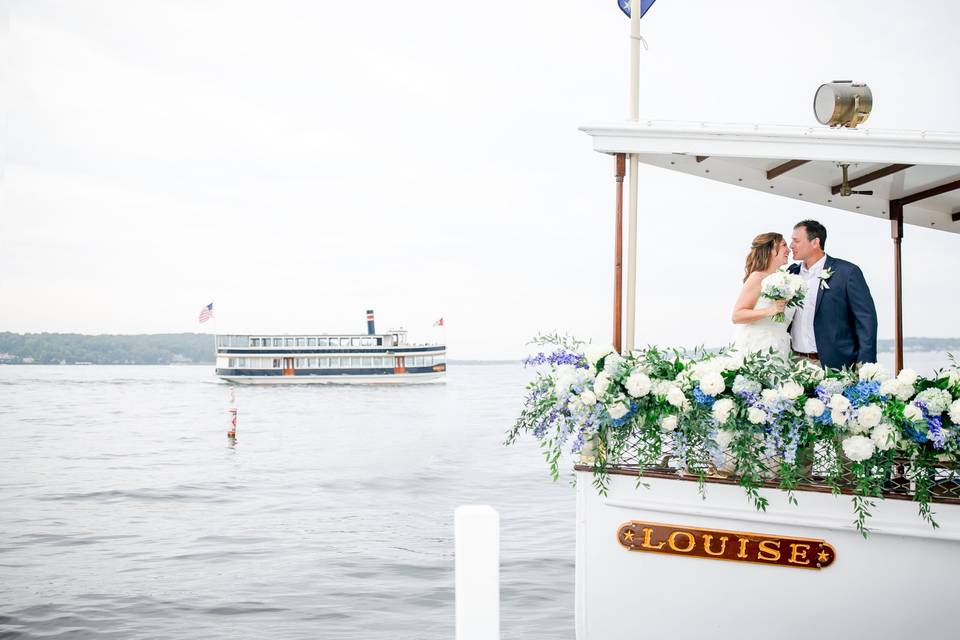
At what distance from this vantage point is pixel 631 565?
4207 mm

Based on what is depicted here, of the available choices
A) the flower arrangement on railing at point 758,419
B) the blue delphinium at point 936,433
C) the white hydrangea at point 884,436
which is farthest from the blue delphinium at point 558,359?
the blue delphinium at point 936,433

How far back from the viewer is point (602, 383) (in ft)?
13.6

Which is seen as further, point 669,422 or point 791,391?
point 669,422

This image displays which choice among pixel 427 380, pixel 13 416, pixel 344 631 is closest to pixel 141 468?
pixel 344 631

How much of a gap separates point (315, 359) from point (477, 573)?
5514cm

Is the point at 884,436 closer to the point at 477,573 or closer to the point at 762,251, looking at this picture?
the point at 762,251

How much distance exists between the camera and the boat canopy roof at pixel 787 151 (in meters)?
4.33

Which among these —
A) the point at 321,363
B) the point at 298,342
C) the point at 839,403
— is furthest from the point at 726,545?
the point at 298,342

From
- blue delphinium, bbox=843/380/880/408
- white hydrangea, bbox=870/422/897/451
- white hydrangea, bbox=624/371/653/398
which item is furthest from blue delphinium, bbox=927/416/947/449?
white hydrangea, bbox=624/371/653/398

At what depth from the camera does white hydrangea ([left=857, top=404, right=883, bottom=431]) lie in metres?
3.86

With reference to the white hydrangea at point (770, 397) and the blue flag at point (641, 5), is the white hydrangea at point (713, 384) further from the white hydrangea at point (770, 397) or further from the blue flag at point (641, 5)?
the blue flag at point (641, 5)

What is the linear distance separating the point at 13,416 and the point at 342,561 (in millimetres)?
42153

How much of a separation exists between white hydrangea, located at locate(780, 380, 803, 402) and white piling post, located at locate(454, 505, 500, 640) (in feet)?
6.37

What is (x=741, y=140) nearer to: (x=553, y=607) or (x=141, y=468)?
(x=553, y=607)
